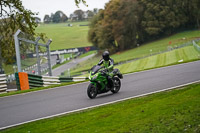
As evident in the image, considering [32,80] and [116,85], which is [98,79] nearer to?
[116,85]

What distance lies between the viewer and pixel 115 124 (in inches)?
344

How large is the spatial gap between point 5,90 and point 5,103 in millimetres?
4484

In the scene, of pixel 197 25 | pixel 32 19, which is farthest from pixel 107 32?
pixel 32 19

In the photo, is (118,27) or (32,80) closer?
(32,80)

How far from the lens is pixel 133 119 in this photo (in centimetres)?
896

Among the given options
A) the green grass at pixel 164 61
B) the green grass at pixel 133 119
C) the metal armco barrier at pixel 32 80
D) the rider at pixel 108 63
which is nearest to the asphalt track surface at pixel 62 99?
the rider at pixel 108 63

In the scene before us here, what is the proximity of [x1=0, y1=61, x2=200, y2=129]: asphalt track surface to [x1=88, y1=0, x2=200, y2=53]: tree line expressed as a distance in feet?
231

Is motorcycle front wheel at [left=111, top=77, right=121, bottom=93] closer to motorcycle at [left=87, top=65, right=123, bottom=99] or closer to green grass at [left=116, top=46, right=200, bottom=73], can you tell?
motorcycle at [left=87, top=65, right=123, bottom=99]

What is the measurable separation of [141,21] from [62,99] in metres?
78.6

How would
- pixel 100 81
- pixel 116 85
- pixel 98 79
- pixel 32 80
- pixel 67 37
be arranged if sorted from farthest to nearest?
pixel 67 37
pixel 32 80
pixel 116 85
pixel 100 81
pixel 98 79

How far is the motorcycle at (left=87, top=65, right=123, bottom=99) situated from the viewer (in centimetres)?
1353

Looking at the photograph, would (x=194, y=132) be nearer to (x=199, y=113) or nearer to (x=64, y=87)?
(x=199, y=113)

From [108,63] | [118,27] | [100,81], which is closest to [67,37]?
[118,27]

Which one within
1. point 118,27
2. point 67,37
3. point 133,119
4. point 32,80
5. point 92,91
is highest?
point 67,37
